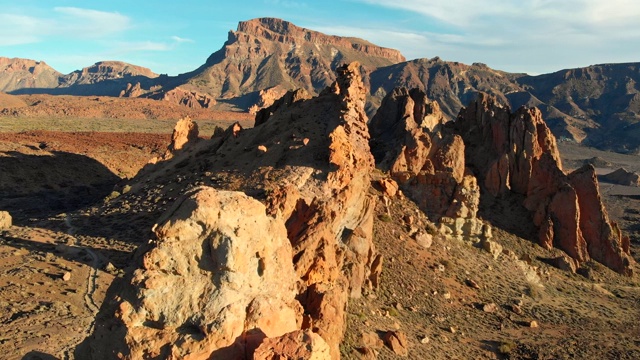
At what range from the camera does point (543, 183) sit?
109 feet

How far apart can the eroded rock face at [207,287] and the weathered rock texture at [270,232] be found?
0.06ft

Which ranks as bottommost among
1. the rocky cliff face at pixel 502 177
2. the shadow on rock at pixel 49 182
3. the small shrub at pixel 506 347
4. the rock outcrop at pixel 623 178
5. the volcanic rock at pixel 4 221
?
the rock outcrop at pixel 623 178

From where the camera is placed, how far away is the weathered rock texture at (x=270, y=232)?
796cm

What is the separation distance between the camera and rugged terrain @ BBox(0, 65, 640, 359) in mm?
8367

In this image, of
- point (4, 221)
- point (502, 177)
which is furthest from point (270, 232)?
point (502, 177)

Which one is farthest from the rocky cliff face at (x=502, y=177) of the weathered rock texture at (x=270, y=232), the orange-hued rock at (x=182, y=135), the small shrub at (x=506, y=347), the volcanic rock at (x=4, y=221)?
the volcanic rock at (x=4, y=221)

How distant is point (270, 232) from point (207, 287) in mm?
1782

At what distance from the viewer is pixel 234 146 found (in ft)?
98.9

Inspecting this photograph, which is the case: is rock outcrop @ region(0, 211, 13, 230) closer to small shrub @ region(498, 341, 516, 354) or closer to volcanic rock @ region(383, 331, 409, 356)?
volcanic rock @ region(383, 331, 409, 356)

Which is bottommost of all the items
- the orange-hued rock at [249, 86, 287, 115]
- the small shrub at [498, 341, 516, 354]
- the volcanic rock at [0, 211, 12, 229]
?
the small shrub at [498, 341, 516, 354]

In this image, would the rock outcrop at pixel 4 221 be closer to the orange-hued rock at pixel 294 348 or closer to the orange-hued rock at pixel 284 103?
the orange-hued rock at pixel 284 103

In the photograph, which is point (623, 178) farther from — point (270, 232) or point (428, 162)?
point (270, 232)

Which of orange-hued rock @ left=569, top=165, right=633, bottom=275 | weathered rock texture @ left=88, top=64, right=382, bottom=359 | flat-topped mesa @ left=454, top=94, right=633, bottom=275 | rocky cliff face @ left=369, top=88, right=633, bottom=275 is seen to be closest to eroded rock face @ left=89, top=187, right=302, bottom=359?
weathered rock texture @ left=88, top=64, right=382, bottom=359

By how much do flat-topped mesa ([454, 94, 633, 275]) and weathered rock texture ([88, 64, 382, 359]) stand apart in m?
10.6
